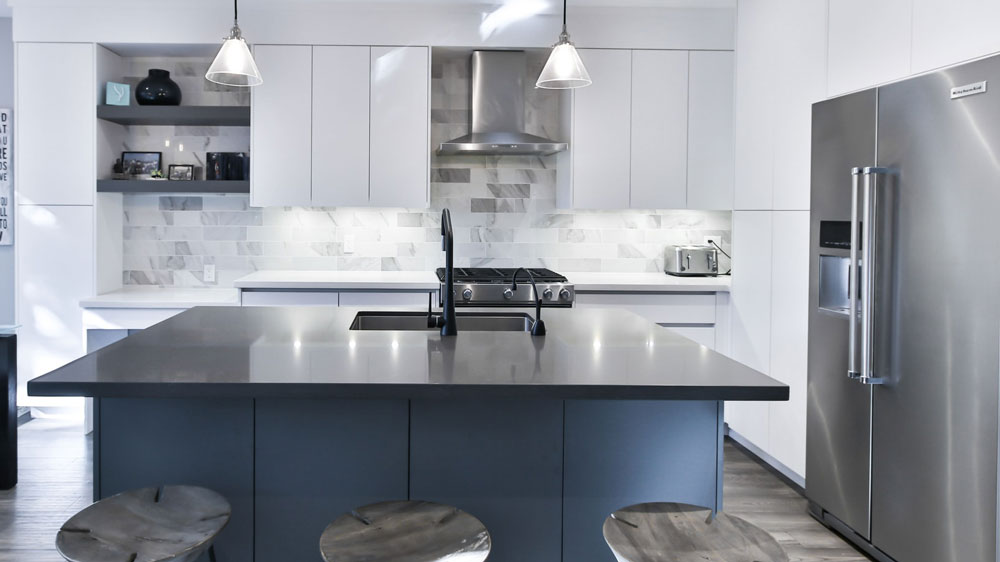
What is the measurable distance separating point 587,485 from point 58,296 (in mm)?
3883

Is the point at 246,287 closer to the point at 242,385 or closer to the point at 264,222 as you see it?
the point at 264,222

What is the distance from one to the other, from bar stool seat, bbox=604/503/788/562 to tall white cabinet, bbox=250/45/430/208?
3.25 meters

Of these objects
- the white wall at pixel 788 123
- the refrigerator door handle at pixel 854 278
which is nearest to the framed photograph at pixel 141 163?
the white wall at pixel 788 123

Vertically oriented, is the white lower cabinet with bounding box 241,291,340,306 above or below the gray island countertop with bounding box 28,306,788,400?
above

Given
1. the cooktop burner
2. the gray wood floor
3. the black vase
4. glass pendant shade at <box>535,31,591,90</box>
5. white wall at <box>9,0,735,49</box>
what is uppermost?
white wall at <box>9,0,735,49</box>

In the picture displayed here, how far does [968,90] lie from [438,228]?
329cm

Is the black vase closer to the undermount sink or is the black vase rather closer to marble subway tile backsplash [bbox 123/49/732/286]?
marble subway tile backsplash [bbox 123/49/732/286]

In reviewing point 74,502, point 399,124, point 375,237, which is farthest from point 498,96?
point 74,502

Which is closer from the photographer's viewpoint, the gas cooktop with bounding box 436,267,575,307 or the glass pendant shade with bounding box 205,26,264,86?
the glass pendant shade with bounding box 205,26,264,86

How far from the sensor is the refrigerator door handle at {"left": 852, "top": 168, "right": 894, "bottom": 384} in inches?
108

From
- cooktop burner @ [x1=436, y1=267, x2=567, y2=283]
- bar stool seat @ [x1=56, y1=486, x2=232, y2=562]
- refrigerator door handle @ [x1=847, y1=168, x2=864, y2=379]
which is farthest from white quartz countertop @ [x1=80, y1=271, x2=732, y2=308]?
bar stool seat @ [x1=56, y1=486, x2=232, y2=562]

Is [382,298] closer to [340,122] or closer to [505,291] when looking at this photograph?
[505,291]

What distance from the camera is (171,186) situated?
4.70m

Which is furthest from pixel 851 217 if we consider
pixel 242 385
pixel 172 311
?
pixel 172 311
